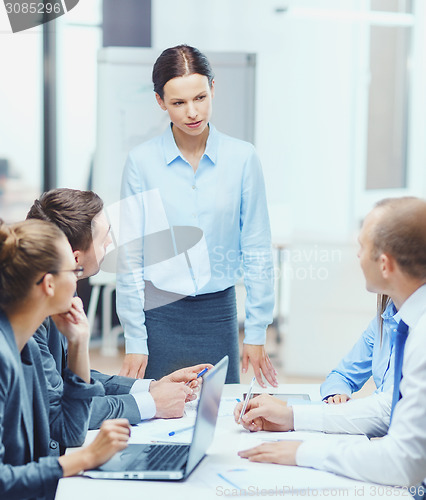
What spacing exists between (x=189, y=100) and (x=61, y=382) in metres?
0.94

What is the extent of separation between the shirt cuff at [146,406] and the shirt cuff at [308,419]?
0.33 m

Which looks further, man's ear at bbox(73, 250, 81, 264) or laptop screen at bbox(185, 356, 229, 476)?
man's ear at bbox(73, 250, 81, 264)

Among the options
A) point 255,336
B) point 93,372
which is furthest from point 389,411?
point 93,372

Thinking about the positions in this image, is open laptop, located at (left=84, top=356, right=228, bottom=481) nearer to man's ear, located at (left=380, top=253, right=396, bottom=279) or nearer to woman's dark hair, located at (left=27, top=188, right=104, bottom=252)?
man's ear, located at (left=380, top=253, right=396, bottom=279)

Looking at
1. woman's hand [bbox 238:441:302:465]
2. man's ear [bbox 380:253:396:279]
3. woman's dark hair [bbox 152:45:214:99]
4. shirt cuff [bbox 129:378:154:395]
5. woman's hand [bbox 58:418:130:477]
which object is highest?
woman's dark hair [bbox 152:45:214:99]

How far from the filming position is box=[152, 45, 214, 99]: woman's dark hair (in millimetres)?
2148

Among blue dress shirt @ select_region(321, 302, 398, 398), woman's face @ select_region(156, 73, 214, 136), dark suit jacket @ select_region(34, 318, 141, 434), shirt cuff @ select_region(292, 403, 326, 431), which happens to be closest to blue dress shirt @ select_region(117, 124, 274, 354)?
woman's face @ select_region(156, 73, 214, 136)

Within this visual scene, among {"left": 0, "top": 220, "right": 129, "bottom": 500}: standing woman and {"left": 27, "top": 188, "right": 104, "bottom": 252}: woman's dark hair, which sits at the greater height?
{"left": 27, "top": 188, "right": 104, "bottom": 252}: woman's dark hair

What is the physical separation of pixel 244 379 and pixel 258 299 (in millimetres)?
2148

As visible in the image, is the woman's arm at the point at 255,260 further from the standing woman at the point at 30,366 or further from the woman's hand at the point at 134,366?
the standing woman at the point at 30,366

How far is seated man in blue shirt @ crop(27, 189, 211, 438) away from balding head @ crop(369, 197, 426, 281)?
2.03 feet

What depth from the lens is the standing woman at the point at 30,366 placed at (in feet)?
4.11

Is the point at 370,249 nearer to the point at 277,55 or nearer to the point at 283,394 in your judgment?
the point at 283,394

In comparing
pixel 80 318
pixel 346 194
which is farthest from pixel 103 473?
pixel 346 194
